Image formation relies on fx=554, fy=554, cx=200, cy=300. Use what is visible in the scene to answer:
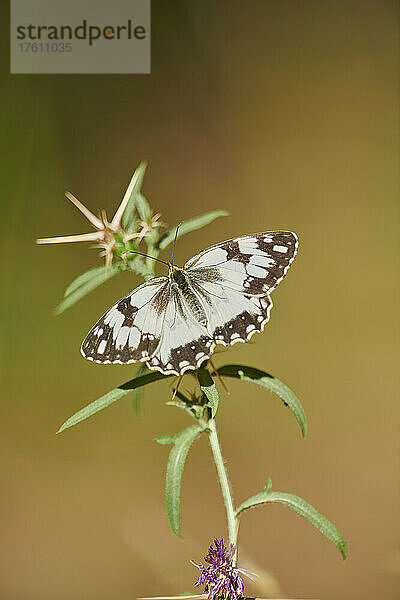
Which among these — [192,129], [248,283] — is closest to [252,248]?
[248,283]

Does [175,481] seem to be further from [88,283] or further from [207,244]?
[207,244]

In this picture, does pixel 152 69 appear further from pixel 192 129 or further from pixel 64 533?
pixel 64 533

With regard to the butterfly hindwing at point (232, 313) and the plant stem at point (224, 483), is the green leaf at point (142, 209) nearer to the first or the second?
the butterfly hindwing at point (232, 313)

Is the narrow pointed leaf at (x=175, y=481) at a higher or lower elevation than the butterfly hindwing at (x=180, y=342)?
lower
